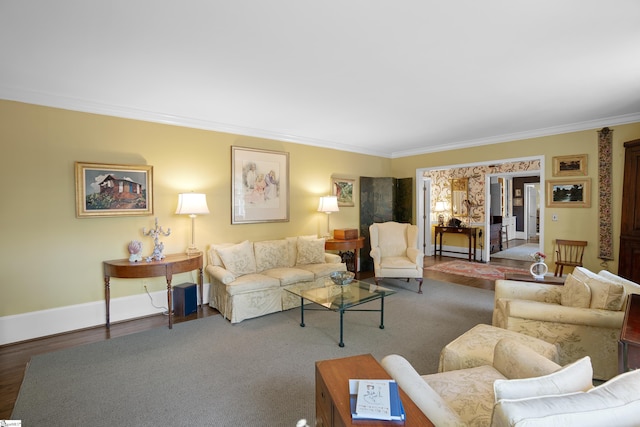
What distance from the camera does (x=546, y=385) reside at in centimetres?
110

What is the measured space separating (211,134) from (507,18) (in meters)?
3.73

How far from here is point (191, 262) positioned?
376 centimetres

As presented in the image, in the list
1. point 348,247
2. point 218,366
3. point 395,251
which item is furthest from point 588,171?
point 218,366

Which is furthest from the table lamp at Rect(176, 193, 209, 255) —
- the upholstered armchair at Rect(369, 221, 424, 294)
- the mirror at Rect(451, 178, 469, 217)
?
the mirror at Rect(451, 178, 469, 217)

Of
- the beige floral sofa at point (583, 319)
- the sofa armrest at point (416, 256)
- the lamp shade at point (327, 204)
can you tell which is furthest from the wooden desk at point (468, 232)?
the beige floral sofa at point (583, 319)

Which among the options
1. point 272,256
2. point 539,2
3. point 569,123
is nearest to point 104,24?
point 539,2

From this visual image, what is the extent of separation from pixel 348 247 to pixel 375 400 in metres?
4.13

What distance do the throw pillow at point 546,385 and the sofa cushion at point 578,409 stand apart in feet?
0.34

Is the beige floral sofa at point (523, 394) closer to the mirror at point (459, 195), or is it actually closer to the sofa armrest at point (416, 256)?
the sofa armrest at point (416, 256)

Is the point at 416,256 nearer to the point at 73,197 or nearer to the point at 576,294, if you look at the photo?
the point at 576,294

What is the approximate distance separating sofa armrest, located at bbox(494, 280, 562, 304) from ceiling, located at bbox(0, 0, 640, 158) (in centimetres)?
202

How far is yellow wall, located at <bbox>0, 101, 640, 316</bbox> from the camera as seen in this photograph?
3201 millimetres

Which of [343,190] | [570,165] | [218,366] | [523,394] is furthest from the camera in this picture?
[343,190]

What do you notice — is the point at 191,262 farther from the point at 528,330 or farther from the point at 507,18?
the point at 507,18
